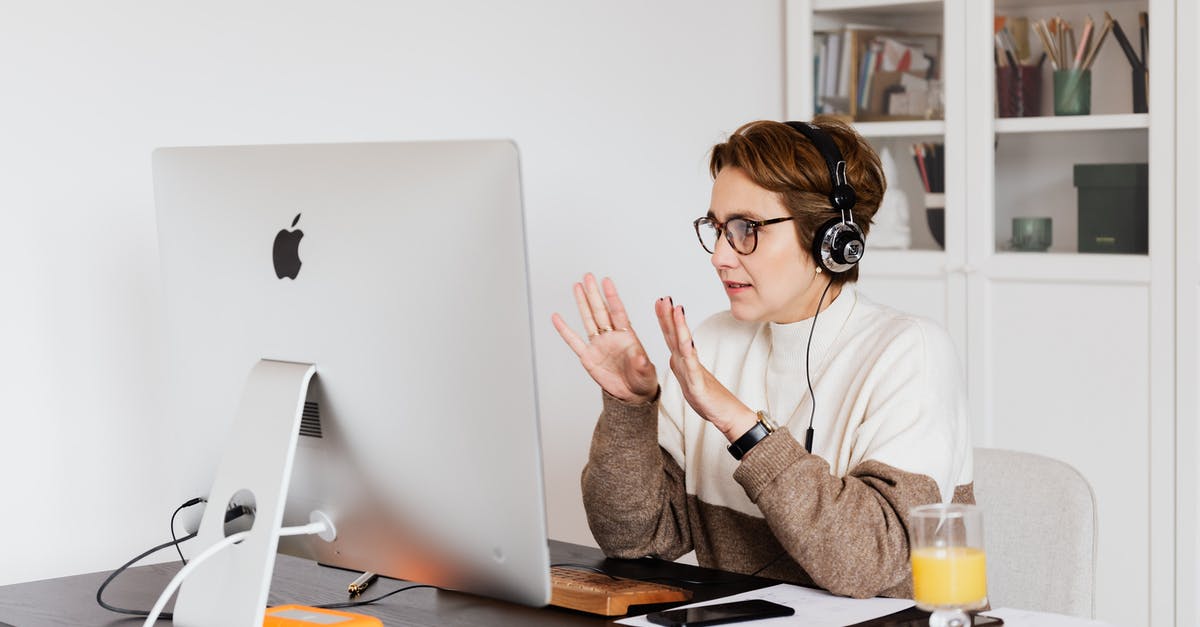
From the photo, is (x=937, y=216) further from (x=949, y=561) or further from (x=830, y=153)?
(x=949, y=561)

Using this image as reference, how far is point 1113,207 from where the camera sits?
297 cm

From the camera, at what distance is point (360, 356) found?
3.84 ft

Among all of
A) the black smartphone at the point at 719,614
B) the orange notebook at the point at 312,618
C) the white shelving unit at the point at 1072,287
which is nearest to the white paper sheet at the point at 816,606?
the black smartphone at the point at 719,614

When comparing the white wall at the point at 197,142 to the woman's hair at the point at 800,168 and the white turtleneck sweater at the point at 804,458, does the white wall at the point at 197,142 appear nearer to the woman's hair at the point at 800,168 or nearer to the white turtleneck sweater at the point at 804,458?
the white turtleneck sweater at the point at 804,458

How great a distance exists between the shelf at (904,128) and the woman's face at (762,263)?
1.55m

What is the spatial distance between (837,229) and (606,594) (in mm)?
609

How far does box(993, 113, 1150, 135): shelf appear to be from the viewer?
2916 millimetres

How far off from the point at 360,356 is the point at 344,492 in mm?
146

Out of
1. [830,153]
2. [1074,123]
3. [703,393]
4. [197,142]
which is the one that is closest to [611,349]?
[703,393]

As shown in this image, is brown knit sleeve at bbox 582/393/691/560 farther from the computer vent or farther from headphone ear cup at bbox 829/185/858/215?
the computer vent

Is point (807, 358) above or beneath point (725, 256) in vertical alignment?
beneath

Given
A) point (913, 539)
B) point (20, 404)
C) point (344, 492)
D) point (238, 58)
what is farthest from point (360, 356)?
point (238, 58)

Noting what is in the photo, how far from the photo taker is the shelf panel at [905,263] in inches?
125
